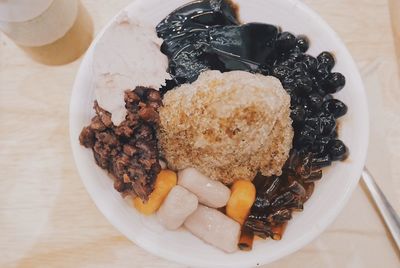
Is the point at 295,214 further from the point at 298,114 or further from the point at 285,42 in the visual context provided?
the point at 285,42

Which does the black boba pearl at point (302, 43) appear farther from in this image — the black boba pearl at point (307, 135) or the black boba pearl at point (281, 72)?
the black boba pearl at point (307, 135)

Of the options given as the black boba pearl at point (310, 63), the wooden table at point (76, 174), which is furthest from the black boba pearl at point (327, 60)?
the wooden table at point (76, 174)

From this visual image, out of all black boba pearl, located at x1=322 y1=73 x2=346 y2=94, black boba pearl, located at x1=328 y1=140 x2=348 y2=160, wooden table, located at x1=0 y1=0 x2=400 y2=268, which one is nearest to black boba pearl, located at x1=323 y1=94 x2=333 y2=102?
black boba pearl, located at x1=322 y1=73 x2=346 y2=94

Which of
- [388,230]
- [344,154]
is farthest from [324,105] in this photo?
[388,230]

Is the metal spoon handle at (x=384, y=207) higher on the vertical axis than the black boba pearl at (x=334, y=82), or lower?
lower

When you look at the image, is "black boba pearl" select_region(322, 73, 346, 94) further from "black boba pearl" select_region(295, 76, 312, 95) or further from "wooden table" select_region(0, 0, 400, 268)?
"wooden table" select_region(0, 0, 400, 268)

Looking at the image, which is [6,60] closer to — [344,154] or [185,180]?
[185,180]

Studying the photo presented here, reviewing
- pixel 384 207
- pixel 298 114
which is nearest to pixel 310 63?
pixel 298 114
